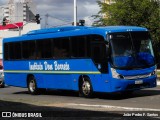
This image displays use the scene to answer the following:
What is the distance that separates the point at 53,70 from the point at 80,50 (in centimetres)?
258

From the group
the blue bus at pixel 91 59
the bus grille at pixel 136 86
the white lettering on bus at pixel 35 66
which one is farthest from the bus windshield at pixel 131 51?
the white lettering on bus at pixel 35 66

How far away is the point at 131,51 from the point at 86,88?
256 cm

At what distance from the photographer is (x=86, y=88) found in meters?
20.3

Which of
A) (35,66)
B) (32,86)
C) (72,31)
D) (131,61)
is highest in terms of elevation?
(72,31)

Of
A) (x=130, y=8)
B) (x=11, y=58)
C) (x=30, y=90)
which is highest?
(x=130, y=8)

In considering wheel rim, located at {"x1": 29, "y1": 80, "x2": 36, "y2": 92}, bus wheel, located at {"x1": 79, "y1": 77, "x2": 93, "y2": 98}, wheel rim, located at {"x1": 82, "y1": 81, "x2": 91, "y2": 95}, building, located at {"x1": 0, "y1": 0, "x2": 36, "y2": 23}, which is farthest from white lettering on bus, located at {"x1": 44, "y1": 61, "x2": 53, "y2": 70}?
building, located at {"x1": 0, "y1": 0, "x2": 36, "y2": 23}

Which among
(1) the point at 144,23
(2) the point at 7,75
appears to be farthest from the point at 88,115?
(1) the point at 144,23

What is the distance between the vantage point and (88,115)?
12523mm

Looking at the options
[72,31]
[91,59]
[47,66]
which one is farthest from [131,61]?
[47,66]

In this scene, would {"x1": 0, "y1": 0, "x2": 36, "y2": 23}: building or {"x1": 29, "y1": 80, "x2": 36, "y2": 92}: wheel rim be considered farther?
{"x1": 0, "y1": 0, "x2": 36, "y2": 23}: building

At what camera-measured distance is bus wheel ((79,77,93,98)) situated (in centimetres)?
2007

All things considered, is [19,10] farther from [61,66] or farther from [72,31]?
[72,31]

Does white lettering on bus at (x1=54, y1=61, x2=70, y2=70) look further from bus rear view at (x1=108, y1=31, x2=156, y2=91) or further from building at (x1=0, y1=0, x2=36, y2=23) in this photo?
building at (x1=0, y1=0, x2=36, y2=23)

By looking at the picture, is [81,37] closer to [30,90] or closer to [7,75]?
[30,90]
